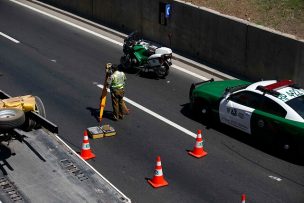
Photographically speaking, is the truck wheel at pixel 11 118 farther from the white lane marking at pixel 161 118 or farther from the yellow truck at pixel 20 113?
the white lane marking at pixel 161 118

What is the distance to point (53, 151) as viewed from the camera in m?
9.77

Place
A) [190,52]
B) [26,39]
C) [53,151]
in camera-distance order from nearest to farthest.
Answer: [53,151]
[190,52]
[26,39]

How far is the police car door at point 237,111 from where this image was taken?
13.7 metres

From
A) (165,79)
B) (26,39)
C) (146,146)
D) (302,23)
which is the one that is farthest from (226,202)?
(26,39)

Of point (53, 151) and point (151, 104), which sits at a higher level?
point (53, 151)

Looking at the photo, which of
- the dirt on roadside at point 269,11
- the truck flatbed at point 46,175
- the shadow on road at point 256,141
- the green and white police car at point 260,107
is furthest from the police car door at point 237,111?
the truck flatbed at point 46,175

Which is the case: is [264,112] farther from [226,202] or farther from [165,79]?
[165,79]

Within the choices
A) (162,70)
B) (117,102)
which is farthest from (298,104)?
(162,70)

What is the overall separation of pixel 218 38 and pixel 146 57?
2551mm

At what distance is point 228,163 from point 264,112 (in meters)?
1.56

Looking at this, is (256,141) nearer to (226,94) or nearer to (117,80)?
(226,94)

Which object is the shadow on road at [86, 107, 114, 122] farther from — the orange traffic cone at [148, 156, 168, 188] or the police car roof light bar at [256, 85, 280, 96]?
the police car roof light bar at [256, 85, 280, 96]

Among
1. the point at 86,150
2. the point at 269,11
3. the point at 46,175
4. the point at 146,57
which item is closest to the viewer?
the point at 46,175

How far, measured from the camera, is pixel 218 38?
742 inches
